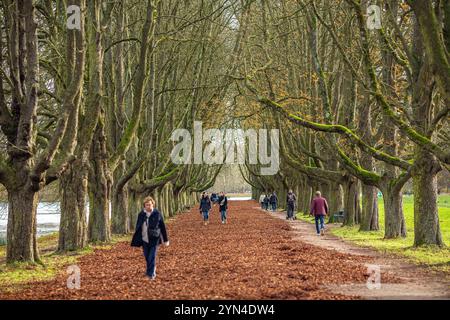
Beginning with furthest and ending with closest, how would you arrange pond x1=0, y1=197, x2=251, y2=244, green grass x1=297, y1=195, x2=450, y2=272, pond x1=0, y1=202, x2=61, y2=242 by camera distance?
pond x1=0, y1=202, x2=61, y2=242 < pond x1=0, y1=197, x2=251, y2=244 < green grass x1=297, y1=195, x2=450, y2=272

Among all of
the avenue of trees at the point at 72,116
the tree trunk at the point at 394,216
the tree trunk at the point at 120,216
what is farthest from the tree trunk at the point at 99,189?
the tree trunk at the point at 394,216

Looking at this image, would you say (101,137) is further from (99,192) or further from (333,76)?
(333,76)

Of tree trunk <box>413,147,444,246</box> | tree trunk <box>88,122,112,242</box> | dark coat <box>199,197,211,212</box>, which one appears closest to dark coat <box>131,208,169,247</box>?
tree trunk <box>413,147,444,246</box>

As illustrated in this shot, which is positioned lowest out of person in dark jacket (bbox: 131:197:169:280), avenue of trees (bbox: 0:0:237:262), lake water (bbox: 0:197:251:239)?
lake water (bbox: 0:197:251:239)

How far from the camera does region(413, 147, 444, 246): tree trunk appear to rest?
16578 mm

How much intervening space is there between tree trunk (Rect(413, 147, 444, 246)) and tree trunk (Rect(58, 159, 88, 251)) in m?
9.96

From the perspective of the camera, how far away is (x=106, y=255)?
675 inches

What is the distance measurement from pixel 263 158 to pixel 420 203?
130 feet

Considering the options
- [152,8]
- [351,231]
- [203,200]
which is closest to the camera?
[152,8]

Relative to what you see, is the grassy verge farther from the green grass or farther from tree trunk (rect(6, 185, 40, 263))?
the green grass

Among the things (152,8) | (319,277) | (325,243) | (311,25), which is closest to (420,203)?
(325,243)

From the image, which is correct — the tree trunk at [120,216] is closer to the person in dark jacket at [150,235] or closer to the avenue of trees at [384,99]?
the avenue of trees at [384,99]

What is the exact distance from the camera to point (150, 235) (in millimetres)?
11734

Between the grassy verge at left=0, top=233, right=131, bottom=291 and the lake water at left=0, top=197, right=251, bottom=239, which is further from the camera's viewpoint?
the lake water at left=0, top=197, right=251, bottom=239
